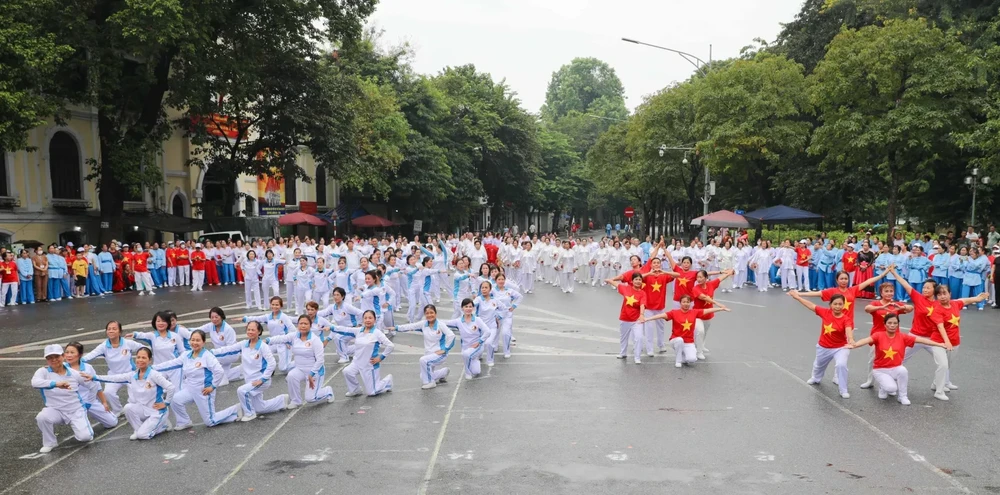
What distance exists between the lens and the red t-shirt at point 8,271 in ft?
64.9

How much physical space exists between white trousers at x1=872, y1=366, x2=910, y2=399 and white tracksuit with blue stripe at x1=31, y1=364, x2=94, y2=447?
9.27 meters

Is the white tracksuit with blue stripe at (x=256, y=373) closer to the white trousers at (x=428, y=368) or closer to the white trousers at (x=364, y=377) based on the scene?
the white trousers at (x=364, y=377)

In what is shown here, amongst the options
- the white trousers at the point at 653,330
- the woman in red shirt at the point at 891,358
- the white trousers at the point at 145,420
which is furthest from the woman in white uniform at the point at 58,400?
the woman in red shirt at the point at 891,358

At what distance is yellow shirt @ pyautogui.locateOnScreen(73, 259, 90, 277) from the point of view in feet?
71.8

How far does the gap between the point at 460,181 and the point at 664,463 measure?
4008 cm

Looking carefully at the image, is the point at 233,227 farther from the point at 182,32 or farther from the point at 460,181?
the point at 460,181

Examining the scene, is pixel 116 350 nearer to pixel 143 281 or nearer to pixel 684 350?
pixel 684 350

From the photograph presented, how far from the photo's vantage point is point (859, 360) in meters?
12.1

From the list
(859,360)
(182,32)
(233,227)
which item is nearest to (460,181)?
(233,227)

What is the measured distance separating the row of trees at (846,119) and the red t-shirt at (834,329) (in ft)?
49.1

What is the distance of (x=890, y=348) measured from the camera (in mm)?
9430

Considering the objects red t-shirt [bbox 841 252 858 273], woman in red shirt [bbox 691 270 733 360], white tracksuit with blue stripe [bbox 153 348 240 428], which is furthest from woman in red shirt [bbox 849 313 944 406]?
red t-shirt [bbox 841 252 858 273]

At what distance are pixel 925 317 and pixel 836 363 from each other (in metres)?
1.52

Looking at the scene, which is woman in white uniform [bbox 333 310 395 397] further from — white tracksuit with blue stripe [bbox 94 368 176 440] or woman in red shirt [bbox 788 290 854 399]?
woman in red shirt [bbox 788 290 854 399]
